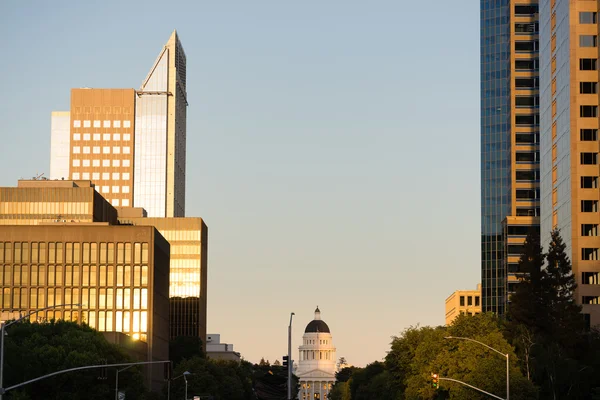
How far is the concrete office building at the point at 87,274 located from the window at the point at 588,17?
6768 centimetres

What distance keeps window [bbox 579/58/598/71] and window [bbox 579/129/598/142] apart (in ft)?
24.1

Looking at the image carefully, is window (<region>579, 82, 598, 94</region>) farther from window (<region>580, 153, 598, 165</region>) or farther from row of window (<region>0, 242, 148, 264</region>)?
row of window (<region>0, 242, 148, 264</region>)

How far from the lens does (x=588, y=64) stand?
13888 centimetres

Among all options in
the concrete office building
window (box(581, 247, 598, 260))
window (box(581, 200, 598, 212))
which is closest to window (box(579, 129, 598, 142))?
window (box(581, 200, 598, 212))

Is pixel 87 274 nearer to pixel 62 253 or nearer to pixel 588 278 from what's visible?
pixel 62 253

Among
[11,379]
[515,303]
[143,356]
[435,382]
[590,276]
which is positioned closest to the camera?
[435,382]

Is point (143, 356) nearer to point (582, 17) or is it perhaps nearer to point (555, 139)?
point (555, 139)

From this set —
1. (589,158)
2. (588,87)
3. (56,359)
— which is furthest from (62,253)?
(588,87)

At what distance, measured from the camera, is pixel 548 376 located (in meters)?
108

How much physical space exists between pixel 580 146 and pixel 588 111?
4325 mm

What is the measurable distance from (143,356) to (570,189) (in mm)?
63389

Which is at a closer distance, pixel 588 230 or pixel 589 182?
pixel 588 230

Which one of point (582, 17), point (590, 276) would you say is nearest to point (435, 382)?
point (590, 276)

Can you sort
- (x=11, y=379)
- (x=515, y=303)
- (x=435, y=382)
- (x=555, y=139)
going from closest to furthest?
(x=435, y=382) < (x=11, y=379) < (x=515, y=303) < (x=555, y=139)
